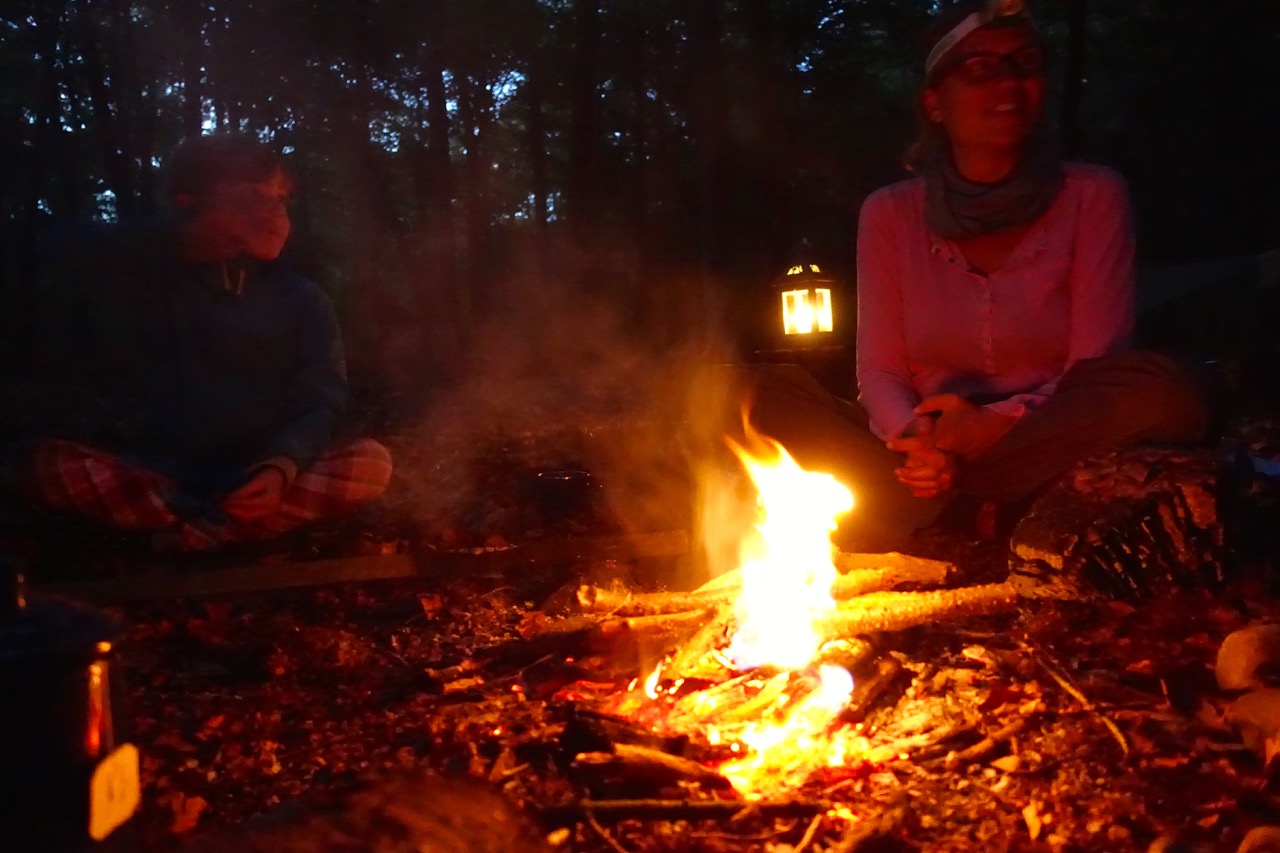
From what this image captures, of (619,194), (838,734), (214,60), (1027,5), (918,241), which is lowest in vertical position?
(838,734)

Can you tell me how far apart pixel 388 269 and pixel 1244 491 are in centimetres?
1332

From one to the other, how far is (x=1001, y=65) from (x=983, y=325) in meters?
0.85

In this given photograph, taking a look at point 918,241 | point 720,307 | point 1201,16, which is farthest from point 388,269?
point 918,241

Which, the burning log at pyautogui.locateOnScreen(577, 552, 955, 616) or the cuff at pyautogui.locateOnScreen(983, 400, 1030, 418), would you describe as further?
the cuff at pyautogui.locateOnScreen(983, 400, 1030, 418)

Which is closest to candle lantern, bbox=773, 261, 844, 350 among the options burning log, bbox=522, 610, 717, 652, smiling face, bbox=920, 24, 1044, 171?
smiling face, bbox=920, 24, 1044, 171

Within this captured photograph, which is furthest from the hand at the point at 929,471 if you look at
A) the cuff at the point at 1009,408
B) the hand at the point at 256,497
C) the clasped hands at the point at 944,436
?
the hand at the point at 256,497

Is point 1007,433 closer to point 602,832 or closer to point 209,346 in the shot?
point 602,832

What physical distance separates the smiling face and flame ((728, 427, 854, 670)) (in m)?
1.27

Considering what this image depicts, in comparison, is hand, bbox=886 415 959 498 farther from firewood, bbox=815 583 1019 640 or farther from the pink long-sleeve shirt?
firewood, bbox=815 583 1019 640

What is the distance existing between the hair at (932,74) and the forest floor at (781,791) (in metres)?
1.54

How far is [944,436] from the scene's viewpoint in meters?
3.10

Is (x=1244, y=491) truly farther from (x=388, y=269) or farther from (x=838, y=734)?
(x=388, y=269)

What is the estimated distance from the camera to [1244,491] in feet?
11.1

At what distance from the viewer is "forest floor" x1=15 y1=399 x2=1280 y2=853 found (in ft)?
5.87
